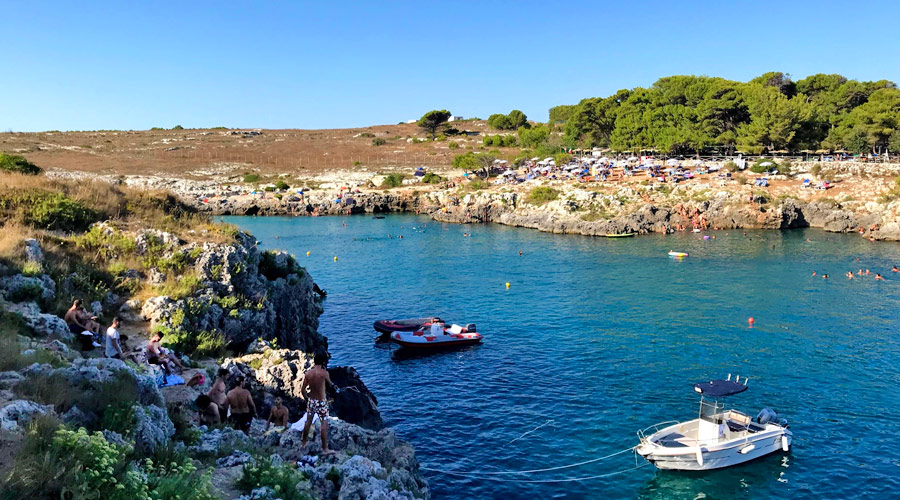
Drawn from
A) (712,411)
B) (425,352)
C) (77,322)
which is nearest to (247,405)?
(77,322)

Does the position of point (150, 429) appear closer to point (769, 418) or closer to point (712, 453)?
point (712, 453)

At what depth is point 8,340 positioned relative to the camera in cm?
1402

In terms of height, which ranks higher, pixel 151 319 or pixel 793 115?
pixel 793 115

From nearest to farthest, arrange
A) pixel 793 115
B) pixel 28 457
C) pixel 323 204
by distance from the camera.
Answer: pixel 28 457 < pixel 793 115 < pixel 323 204

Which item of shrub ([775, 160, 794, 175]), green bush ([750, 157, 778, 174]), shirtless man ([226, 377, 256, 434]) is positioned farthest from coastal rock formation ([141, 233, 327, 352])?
shrub ([775, 160, 794, 175])

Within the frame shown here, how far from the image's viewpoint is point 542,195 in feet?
305

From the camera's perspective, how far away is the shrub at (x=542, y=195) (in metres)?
91.8

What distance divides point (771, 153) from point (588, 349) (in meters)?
86.2

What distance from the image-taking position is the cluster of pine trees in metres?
92.8

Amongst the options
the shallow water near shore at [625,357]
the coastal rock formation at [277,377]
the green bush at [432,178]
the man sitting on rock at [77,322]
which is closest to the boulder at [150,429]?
the coastal rock formation at [277,377]

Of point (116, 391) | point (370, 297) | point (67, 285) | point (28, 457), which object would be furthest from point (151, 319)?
point (370, 297)

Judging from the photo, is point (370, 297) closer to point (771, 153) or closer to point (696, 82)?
point (771, 153)

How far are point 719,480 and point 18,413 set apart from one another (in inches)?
874

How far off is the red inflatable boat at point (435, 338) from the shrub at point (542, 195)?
5708 cm
